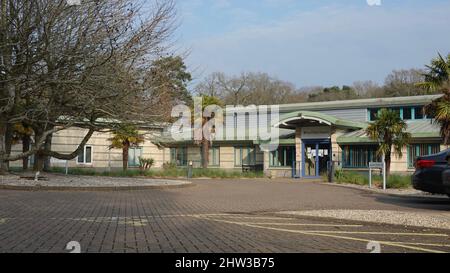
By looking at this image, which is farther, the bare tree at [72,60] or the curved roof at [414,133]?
the curved roof at [414,133]

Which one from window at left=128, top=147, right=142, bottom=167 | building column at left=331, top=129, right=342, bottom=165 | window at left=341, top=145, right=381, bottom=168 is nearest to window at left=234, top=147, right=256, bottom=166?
building column at left=331, top=129, right=342, bottom=165

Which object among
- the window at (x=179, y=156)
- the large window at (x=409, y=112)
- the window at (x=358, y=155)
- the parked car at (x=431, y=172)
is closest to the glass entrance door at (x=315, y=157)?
the window at (x=358, y=155)

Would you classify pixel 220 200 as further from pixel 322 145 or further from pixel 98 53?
pixel 322 145

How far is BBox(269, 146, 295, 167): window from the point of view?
3919cm

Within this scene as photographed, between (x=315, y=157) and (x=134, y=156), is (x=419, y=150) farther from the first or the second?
(x=134, y=156)

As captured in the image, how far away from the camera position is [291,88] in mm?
79812

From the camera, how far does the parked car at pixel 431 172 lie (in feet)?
48.6

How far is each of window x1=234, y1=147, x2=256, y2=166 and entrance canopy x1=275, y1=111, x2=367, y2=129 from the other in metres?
5.74

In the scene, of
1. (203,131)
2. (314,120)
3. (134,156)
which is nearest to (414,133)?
(314,120)

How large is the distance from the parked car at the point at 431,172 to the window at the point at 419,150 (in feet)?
58.8

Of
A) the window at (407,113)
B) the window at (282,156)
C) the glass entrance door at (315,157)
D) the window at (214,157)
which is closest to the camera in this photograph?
the glass entrance door at (315,157)

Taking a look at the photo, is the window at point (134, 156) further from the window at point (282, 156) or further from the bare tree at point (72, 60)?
the bare tree at point (72, 60)

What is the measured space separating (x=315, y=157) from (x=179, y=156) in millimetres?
14760

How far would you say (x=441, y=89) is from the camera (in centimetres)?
2322
